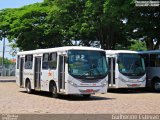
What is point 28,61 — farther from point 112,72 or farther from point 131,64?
point 131,64

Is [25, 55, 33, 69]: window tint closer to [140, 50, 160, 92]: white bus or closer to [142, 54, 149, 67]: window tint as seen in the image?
[140, 50, 160, 92]: white bus

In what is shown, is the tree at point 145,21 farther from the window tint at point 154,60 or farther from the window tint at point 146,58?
the window tint at point 154,60

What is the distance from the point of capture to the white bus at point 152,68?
28.6 m

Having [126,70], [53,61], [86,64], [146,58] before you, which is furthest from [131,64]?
[86,64]

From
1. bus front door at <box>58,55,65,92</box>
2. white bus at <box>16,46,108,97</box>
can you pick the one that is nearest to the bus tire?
white bus at <box>16,46,108,97</box>

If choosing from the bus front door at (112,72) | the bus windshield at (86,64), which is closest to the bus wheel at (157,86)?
the bus front door at (112,72)

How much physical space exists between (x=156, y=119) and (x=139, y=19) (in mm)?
20114

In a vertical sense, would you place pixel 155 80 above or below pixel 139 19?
below

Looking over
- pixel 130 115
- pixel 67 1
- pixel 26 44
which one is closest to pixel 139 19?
pixel 67 1

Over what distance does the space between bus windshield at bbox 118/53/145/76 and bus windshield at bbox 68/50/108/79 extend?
580 cm

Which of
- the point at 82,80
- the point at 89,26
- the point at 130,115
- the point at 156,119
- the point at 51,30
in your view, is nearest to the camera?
the point at 156,119

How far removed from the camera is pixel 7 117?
13.0 meters

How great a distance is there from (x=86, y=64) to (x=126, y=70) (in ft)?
22.2

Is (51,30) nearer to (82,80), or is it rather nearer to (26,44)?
(26,44)
